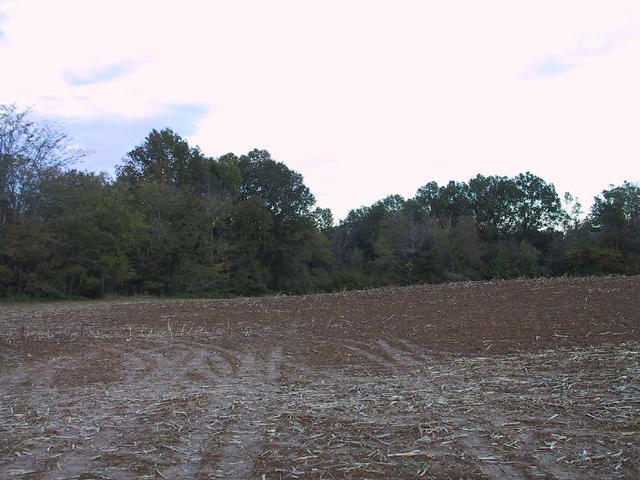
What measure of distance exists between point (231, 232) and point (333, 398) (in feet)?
108

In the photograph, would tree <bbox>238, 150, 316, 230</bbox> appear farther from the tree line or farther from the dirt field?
the dirt field

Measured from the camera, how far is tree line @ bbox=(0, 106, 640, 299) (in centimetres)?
2458

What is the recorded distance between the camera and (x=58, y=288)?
25.9 m

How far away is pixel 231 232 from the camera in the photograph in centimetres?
3831

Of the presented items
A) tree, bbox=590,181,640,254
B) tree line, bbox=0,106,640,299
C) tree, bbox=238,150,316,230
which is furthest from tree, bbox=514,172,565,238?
tree, bbox=238,150,316,230

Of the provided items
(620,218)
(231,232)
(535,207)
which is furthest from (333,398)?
(535,207)

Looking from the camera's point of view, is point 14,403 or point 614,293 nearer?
point 14,403

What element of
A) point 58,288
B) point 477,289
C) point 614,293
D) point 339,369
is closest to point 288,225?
point 58,288

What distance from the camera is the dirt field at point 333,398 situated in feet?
12.9

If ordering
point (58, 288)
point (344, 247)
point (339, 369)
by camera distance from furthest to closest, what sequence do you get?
point (344, 247) → point (58, 288) → point (339, 369)

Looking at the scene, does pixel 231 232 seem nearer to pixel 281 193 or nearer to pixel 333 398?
pixel 281 193

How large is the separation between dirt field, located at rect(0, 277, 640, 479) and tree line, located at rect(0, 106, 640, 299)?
44.5 ft

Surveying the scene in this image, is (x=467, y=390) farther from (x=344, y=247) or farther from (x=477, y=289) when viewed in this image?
(x=344, y=247)

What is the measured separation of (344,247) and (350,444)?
182ft
